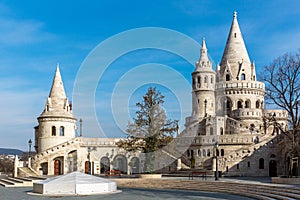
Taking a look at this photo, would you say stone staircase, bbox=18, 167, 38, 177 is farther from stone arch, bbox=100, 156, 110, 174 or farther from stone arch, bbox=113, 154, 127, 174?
stone arch, bbox=113, 154, 127, 174

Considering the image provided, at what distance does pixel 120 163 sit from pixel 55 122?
9.67m

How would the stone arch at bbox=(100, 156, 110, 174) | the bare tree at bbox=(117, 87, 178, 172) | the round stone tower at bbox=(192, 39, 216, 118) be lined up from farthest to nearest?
the round stone tower at bbox=(192, 39, 216, 118) < the stone arch at bbox=(100, 156, 110, 174) < the bare tree at bbox=(117, 87, 178, 172)

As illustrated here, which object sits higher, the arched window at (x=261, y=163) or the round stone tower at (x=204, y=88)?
the round stone tower at (x=204, y=88)

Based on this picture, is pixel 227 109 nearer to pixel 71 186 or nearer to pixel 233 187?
pixel 233 187

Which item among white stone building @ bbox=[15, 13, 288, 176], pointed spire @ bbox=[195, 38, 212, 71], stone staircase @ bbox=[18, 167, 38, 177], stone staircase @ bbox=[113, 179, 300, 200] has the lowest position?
→ stone staircase @ bbox=[18, 167, 38, 177]

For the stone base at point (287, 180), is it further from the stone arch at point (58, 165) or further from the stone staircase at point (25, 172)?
the stone arch at point (58, 165)

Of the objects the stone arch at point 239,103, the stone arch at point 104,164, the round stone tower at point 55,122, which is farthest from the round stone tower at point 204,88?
the round stone tower at point 55,122

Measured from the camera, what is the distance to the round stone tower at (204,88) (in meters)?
63.6

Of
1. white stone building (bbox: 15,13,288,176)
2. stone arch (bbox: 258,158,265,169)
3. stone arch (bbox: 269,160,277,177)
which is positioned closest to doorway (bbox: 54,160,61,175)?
white stone building (bbox: 15,13,288,176)

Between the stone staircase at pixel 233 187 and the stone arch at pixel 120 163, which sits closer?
the stone staircase at pixel 233 187

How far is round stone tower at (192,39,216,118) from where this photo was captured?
63594 millimetres

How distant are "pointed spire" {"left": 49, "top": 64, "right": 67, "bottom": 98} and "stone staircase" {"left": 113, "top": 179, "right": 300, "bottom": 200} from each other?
22.0 m

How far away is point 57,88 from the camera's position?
5284 cm

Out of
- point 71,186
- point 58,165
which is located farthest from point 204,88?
point 71,186
